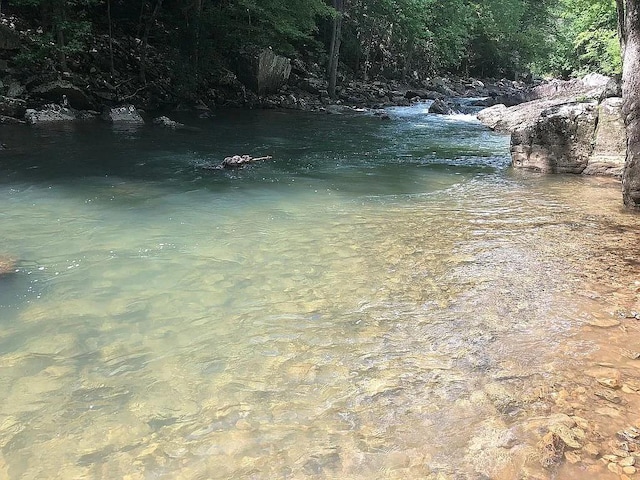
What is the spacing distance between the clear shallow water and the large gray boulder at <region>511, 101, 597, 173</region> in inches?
74.0

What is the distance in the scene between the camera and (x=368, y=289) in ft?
14.0

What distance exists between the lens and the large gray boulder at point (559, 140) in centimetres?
951

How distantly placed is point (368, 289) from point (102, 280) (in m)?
2.26

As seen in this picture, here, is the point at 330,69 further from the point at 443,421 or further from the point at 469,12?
the point at 443,421

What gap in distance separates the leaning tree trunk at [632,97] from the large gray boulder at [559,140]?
2.76 metres

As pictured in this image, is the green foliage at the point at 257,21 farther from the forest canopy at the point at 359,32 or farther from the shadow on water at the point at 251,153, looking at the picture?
the shadow on water at the point at 251,153

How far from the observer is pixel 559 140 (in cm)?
983

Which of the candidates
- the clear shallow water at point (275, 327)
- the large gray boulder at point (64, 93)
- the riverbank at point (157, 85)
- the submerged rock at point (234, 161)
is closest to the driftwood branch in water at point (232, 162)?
the submerged rock at point (234, 161)

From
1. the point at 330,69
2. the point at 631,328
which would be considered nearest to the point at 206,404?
the point at 631,328

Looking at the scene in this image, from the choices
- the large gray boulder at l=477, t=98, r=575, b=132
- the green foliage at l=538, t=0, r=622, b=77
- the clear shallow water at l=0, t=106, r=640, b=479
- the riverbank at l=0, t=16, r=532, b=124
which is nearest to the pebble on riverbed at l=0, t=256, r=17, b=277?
the clear shallow water at l=0, t=106, r=640, b=479

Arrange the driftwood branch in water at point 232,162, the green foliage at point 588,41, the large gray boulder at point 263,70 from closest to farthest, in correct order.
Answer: the driftwood branch in water at point 232,162 < the green foliage at point 588,41 < the large gray boulder at point 263,70

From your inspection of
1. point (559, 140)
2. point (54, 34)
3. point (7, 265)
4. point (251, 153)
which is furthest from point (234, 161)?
point (54, 34)

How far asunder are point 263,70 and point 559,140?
1552 cm

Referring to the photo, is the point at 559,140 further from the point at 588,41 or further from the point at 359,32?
the point at 588,41
